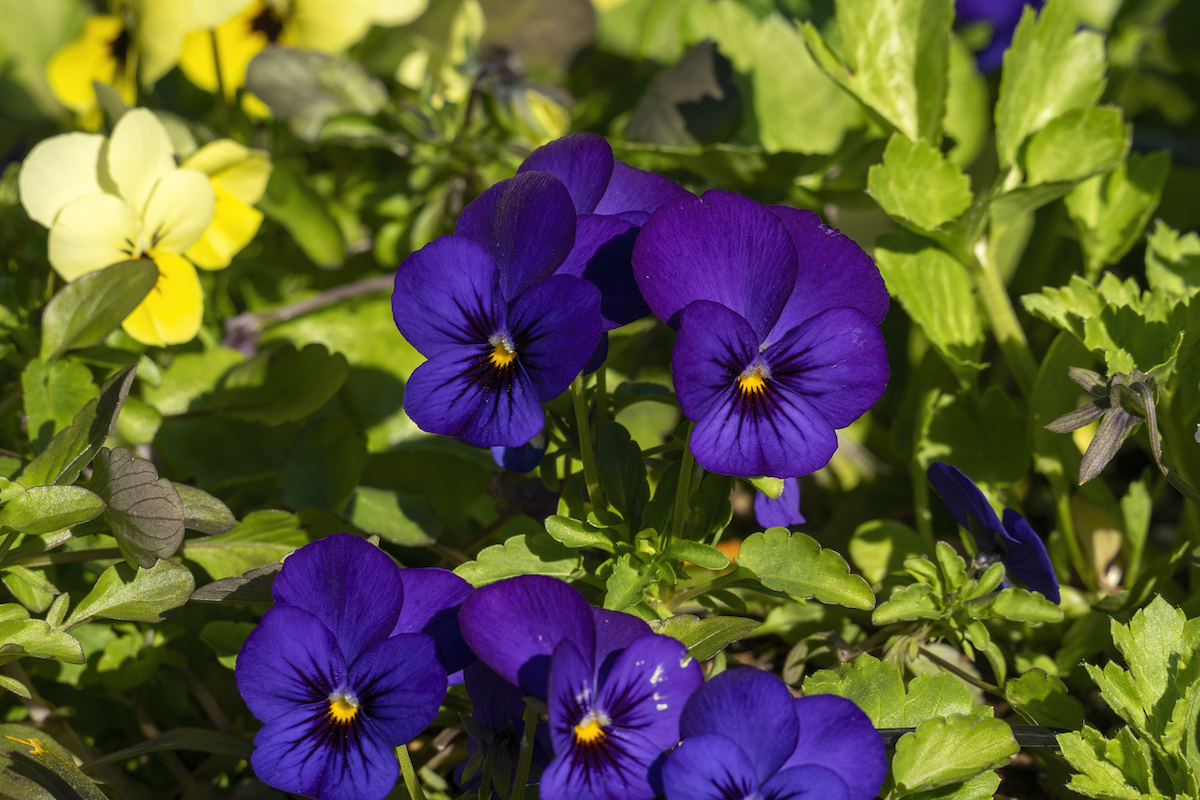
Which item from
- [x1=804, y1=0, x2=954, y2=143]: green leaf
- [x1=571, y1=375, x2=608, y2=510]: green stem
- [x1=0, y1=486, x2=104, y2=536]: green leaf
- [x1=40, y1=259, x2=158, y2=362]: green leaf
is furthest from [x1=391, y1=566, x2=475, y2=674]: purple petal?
[x1=804, y1=0, x2=954, y2=143]: green leaf

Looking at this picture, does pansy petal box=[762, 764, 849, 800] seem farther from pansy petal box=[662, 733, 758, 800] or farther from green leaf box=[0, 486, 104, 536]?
green leaf box=[0, 486, 104, 536]

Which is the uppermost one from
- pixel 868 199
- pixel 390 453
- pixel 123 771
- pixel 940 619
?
pixel 868 199

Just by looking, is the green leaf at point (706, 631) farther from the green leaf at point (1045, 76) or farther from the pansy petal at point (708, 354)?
the green leaf at point (1045, 76)

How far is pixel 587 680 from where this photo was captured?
0.53m

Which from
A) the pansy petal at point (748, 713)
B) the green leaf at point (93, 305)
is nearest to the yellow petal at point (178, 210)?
the green leaf at point (93, 305)

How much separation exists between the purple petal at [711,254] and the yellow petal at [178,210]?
0.55 meters

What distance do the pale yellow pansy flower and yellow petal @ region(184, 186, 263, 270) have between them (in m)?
0.05

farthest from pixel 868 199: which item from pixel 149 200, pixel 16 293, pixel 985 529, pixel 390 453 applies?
pixel 16 293

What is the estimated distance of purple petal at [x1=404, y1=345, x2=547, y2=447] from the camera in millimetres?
574

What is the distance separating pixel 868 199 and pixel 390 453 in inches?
24.7

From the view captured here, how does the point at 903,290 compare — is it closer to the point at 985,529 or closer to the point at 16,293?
the point at 985,529

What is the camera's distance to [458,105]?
47.7 inches

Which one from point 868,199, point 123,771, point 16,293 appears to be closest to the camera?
point 123,771

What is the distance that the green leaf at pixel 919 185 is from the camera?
0.87 m
